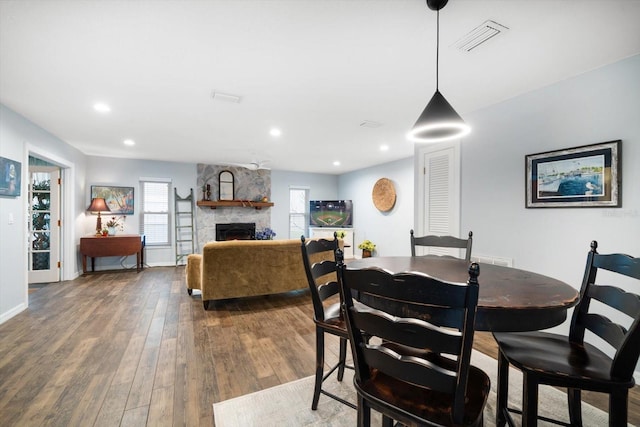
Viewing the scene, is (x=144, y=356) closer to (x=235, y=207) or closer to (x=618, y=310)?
(x=618, y=310)

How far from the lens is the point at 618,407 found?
1102 mm

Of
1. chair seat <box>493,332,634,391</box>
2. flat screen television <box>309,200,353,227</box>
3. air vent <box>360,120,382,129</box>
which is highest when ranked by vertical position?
air vent <box>360,120,382,129</box>

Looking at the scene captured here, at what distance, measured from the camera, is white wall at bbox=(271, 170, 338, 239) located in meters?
7.94

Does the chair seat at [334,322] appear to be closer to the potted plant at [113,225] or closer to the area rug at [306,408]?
the area rug at [306,408]

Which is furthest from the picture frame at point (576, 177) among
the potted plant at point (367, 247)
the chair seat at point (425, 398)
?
the potted plant at point (367, 247)

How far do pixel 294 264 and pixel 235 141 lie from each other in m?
2.40

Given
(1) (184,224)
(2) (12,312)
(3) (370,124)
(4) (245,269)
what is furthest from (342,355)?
(1) (184,224)

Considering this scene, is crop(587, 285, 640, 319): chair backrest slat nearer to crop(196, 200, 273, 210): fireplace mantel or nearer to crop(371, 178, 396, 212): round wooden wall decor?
crop(371, 178, 396, 212): round wooden wall decor

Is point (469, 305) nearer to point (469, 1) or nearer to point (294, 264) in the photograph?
point (469, 1)

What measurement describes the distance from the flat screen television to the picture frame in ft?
17.3

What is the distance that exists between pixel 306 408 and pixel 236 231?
19.4 ft

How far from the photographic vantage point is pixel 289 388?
1.96 metres

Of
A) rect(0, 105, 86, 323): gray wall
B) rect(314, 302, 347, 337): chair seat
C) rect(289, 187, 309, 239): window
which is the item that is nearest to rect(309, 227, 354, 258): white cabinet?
rect(289, 187, 309, 239): window

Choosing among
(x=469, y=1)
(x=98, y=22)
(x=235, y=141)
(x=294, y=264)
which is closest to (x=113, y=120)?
(x=235, y=141)
